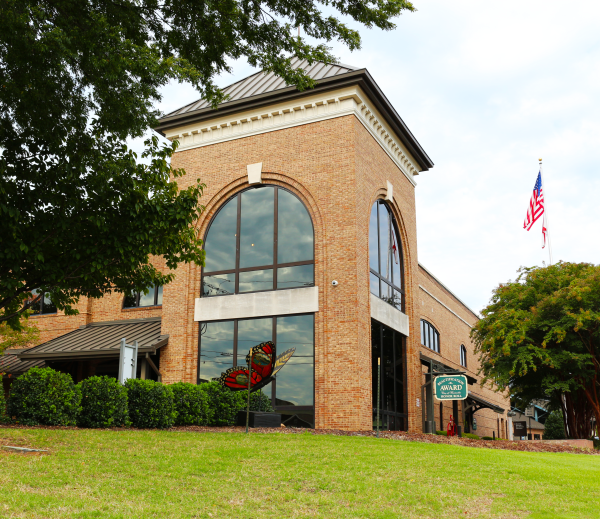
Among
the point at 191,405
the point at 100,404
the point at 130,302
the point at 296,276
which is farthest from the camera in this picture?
the point at 130,302

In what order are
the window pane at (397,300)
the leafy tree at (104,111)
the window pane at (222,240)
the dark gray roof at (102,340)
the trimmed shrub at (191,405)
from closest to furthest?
the leafy tree at (104,111)
the trimmed shrub at (191,405)
the dark gray roof at (102,340)
the window pane at (222,240)
the window pane at (397,300)

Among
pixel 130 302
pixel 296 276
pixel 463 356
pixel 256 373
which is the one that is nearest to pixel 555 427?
pixel 463 356

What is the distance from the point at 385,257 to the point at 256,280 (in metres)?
5.38

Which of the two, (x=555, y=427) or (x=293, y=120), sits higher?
(x=293, y=120)

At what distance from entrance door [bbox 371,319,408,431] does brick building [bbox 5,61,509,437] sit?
0.26ft

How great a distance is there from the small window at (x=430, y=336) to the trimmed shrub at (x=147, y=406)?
18.2 meters

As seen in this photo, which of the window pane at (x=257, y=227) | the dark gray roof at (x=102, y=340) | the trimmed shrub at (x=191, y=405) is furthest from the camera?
the dark gray roof at (x=102, y=340)

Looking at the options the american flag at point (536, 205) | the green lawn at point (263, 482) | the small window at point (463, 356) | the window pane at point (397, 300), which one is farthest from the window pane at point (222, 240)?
the small window at point (463, 356)

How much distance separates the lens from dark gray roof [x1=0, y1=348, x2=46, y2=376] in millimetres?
23391

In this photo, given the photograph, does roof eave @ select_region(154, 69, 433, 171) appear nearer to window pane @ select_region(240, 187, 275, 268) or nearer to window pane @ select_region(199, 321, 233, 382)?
window pane @ select_region(240, 187, 275, 268)

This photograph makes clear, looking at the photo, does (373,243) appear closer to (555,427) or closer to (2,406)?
(2,406)

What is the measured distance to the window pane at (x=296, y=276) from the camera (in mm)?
19266

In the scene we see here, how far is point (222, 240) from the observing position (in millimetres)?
21125

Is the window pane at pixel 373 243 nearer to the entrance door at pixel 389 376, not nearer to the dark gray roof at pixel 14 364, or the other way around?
the entrance door at pixel 389 376
